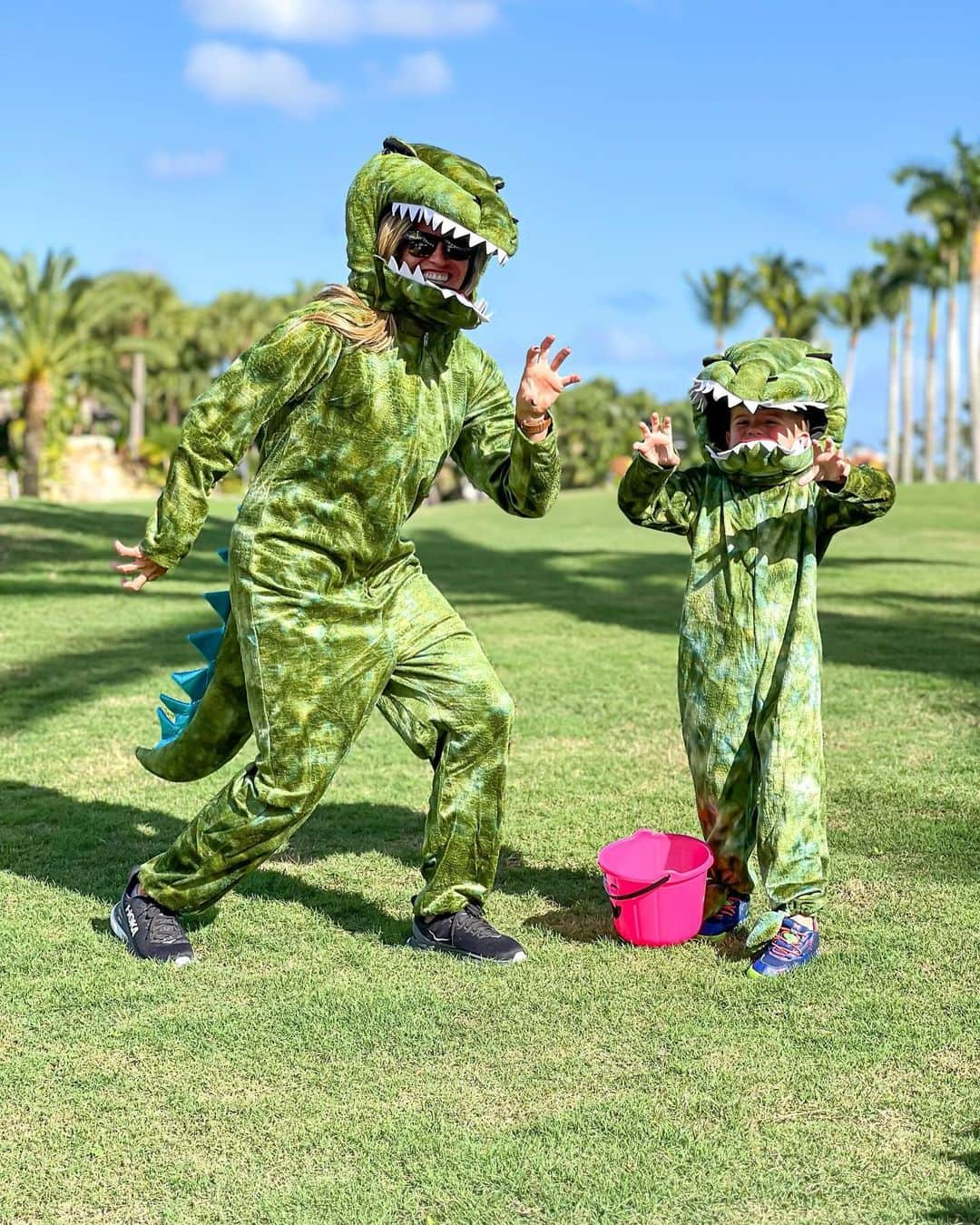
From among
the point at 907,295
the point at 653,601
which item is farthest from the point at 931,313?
the point at 653,601

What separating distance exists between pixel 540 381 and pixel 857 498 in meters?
1.03

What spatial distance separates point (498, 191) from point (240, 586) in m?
1.39

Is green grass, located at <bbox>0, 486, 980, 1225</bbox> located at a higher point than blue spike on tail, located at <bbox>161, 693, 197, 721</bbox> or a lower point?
lower

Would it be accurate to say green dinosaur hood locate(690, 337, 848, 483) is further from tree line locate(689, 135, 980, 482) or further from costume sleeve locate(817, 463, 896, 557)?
tree line locate(689, 135, 980, 482)

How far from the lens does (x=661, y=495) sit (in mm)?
4672

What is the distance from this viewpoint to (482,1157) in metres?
3.37

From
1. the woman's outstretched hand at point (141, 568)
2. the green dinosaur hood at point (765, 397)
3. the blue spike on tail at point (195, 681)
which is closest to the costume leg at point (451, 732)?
the blue spike on tail at point (195, 681)

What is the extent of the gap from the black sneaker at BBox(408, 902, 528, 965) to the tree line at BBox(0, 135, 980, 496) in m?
29.5

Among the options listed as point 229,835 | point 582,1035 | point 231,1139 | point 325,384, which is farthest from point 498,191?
point 231,1139

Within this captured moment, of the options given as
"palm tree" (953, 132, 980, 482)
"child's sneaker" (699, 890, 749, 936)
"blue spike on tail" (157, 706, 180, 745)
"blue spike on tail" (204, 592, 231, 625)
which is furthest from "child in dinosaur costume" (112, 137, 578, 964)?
A: "palm tree" (953, 132, 980, 482)

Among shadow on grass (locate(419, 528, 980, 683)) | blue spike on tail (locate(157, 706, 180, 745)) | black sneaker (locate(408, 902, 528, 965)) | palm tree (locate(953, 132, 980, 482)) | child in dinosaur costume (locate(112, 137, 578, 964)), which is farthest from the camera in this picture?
palm tree (locate(953, 132, 980, 482))

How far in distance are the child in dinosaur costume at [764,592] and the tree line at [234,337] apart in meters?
29.7

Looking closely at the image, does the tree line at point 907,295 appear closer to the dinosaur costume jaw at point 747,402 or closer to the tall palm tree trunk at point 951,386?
the tall palm tree trunk at point 951,386

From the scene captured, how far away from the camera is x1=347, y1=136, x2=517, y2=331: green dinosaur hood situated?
4.20 m
